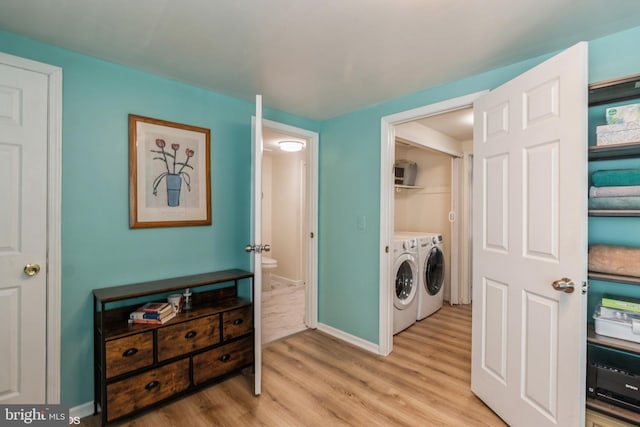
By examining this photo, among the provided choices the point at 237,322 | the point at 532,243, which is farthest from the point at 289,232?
the point at 532,243

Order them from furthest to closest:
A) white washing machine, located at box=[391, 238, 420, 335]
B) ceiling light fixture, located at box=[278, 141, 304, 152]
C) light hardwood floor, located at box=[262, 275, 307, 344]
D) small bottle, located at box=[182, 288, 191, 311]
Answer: ceiling light fixture, located at box=[278, 141, 304, 152], light hardwood floor, located at box=[262, 275, 307, 344], white washing machine, located at box=[391, 238, 420, 335], small bottle, located at box=[182, 288, 191, 311]

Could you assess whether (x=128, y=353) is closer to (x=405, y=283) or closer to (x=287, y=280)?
(x=405, y=283)

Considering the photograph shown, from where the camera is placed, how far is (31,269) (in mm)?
1700

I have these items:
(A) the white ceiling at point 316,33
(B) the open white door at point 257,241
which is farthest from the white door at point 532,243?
(B) the open white door at point 257,241

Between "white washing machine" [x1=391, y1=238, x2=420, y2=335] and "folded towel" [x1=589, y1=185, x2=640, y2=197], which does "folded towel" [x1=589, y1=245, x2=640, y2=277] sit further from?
"white washing machine" [x1=391, y1=238, x2=420, y2=335]

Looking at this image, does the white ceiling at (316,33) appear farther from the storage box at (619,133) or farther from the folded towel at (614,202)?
the folded towel at (614,202)

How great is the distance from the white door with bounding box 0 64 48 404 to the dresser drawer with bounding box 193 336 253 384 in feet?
2.79

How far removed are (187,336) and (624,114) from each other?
2765mm

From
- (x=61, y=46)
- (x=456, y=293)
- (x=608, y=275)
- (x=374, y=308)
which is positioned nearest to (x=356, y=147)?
(x=374, y=308)

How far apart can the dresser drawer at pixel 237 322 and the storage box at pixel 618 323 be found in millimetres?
2142

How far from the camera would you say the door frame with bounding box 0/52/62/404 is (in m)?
1.75

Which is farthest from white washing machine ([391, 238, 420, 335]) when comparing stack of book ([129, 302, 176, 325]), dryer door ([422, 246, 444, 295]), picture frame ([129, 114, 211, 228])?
stack of book ([129, 302, 176, 325])

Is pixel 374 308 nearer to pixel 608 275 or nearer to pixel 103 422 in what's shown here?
pixel 608 275

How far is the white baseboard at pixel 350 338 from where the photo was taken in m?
2.77
